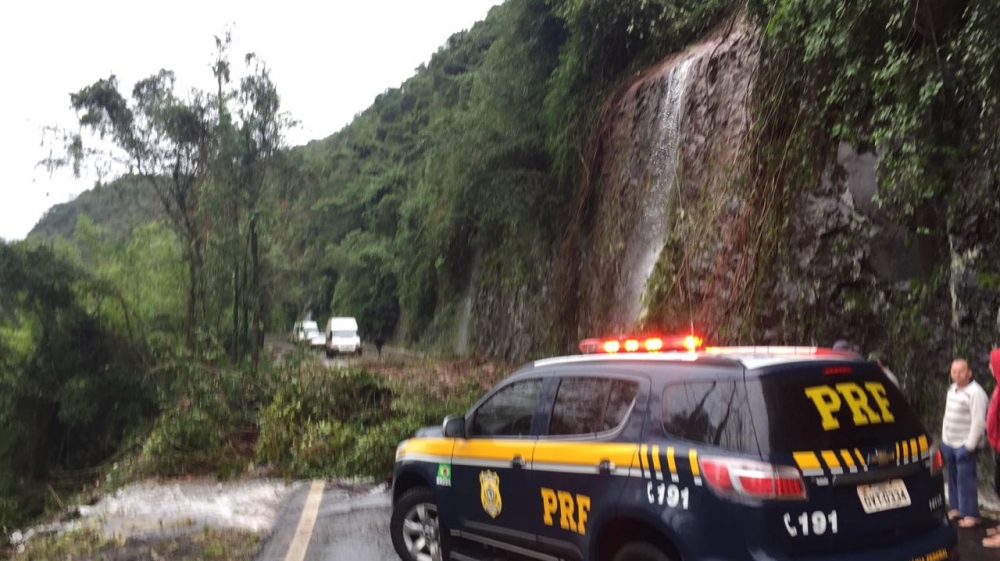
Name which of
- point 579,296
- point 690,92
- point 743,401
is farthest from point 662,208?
point 743,401

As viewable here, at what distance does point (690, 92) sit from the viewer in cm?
1470

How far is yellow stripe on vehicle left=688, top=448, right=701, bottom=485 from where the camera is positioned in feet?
11.9

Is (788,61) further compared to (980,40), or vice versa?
(788,61)

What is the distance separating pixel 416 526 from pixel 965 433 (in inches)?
172

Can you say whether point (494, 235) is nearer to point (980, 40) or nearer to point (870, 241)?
point (870, 241)

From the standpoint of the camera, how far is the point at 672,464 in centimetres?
377

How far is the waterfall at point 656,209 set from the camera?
1506cm

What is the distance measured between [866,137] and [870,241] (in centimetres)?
124

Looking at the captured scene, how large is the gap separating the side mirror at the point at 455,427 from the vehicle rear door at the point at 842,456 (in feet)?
7.64

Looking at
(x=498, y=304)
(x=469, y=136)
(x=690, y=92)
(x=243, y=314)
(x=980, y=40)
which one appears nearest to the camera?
(x=980, y=40)

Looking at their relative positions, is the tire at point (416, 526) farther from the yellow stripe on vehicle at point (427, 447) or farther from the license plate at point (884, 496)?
the license plate at point (884, 496)

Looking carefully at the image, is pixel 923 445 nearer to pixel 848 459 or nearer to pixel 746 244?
pixel 848 459

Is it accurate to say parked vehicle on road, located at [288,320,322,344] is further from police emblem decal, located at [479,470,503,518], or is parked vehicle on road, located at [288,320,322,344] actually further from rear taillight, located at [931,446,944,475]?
rear taillight, located at [931,446,944,475]

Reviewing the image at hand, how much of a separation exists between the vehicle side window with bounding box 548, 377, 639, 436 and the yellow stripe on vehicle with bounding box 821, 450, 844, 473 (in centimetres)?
102
